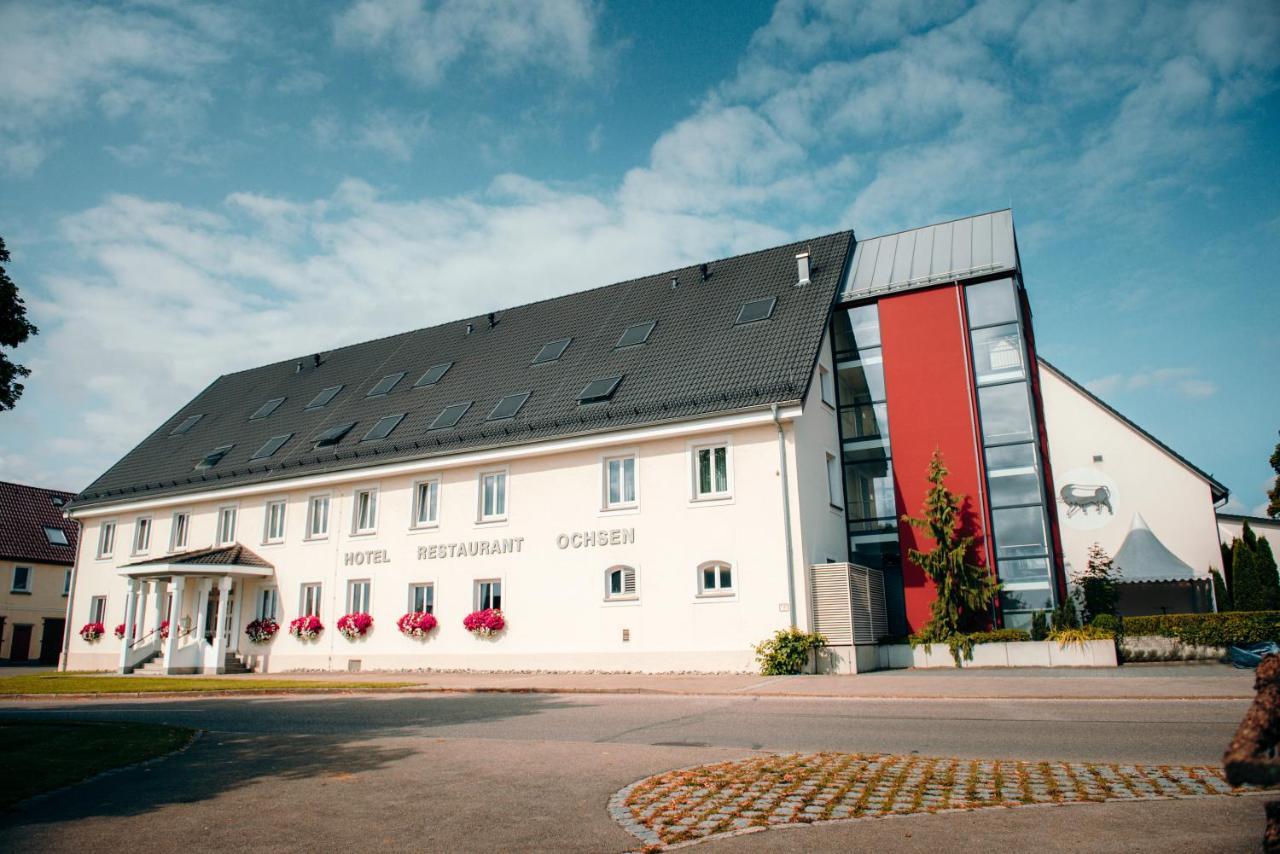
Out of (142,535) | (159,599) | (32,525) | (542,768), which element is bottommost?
(542,768)

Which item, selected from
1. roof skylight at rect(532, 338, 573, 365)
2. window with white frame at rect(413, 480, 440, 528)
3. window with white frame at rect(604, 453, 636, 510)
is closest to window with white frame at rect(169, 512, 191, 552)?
window with white frame at rect(413, 480, 440, 528)

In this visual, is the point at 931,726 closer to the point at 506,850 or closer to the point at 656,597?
the point at 506,850

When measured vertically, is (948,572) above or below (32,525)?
below

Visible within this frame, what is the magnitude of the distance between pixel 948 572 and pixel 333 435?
734 inches

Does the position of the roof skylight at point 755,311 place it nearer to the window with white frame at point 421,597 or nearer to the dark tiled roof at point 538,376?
the dark tiled roof at point 538,376

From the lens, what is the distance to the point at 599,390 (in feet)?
77.0

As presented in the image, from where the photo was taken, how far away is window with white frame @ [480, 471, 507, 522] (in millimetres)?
23891

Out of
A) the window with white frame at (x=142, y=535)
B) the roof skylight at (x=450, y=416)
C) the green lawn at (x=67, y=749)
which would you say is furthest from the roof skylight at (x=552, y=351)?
the green lawn at (x=67, y=749)

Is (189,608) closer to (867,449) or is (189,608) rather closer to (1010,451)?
(867,449)

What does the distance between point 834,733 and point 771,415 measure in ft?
35.3

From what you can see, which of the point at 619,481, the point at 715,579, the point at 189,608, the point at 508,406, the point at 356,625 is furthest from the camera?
the point at 189,608

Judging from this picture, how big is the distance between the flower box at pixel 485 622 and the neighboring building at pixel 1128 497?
685 inches

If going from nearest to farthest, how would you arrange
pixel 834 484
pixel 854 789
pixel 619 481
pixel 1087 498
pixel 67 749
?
pixel 854 789 → pixel 67 749 → pixel 619 481 → pixel 834 484 → pixel 1087 498

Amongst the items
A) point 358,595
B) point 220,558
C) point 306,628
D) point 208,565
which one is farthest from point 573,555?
point 220,558
